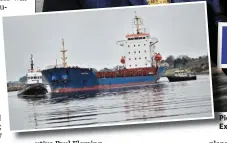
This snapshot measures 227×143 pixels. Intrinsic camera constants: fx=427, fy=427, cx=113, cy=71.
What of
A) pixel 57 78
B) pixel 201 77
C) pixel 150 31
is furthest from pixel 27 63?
pixel 201 77

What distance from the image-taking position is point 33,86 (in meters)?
1.27

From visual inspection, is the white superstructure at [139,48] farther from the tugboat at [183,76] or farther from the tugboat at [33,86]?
the tugboat at [33,86]

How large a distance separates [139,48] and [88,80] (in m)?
0.18

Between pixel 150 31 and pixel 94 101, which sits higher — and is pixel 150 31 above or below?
above

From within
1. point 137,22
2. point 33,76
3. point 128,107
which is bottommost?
point 128,107

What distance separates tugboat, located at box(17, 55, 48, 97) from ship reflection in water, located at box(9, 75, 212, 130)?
22 millimetres

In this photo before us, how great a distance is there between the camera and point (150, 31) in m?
1.25

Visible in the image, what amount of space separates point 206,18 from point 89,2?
13.9 inches

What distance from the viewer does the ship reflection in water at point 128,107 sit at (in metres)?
1.25

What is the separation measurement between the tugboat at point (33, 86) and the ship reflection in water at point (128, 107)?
0.07ft

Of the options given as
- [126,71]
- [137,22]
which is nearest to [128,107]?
[126,71]

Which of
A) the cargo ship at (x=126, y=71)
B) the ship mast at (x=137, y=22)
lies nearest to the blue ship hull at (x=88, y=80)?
Answer: the cargo ship at (x=126, y=71)

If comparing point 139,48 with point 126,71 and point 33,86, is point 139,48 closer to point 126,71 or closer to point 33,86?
point 126,71

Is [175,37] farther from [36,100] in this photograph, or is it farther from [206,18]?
[36,100]
